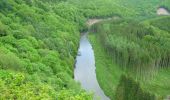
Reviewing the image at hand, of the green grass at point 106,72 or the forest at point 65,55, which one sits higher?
the forest at point 65,55

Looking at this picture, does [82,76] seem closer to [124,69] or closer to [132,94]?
[124,69]

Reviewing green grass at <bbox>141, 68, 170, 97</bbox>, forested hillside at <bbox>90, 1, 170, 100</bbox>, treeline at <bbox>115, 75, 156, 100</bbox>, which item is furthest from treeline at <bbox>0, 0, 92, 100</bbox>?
green grass at <bbox>141, 68, 170, 97</bbox>

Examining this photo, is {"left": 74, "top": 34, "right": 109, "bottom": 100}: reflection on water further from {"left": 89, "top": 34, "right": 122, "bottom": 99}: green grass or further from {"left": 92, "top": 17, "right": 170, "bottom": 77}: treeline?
{"left": 92, "top": 17, "right": 170, "bottom": 77}: treeline

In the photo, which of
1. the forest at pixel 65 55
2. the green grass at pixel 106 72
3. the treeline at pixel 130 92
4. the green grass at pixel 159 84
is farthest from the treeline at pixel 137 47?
the treeline at pixel 130 92

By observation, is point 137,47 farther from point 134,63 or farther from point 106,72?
point 106,72

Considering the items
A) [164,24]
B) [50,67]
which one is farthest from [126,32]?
[50,67]

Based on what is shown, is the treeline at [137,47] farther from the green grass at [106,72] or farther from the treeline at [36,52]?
the treeline at [36,52]

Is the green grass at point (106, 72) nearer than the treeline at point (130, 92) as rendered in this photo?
No
